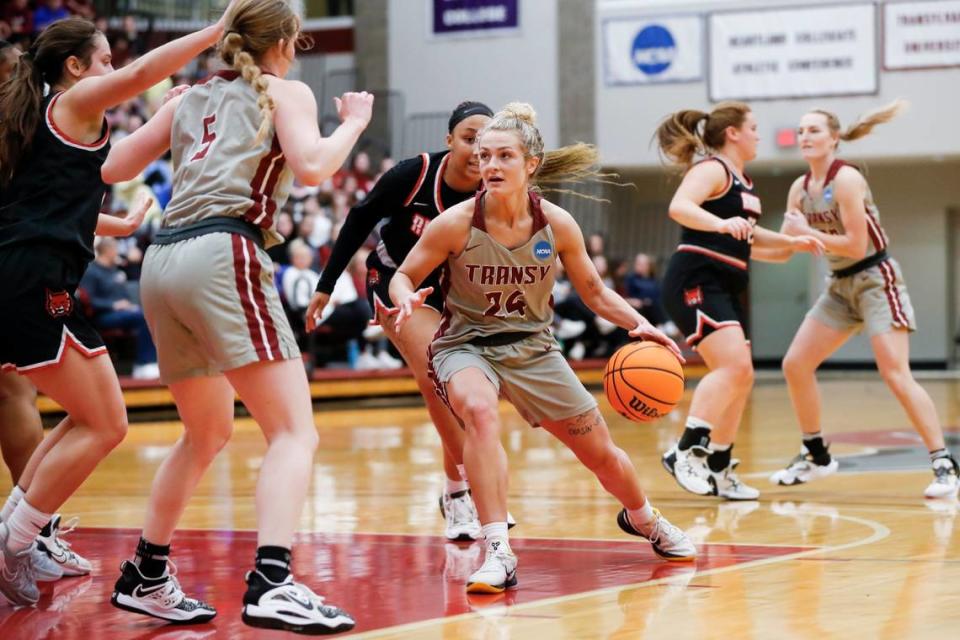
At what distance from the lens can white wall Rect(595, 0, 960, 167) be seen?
2166 cm

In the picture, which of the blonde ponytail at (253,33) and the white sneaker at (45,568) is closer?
the blonde ponytail at (253,33)

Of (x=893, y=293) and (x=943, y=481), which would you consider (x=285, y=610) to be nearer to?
(x=943, y=481)

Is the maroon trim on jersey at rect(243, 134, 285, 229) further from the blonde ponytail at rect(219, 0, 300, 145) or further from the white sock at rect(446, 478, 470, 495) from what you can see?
the white sock at rect(446, 478, 470, 495)

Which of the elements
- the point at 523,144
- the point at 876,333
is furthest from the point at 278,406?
the point at 876,333

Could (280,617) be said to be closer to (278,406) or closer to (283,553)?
(283,553)

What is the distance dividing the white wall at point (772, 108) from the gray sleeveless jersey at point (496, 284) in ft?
55.9

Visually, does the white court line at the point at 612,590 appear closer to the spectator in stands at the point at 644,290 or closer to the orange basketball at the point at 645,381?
the orange basketball at the point at 645,381

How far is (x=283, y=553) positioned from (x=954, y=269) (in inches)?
858

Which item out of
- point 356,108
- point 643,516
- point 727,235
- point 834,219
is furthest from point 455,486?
point 834,219

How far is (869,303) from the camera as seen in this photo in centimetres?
822

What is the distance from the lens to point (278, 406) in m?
4.54

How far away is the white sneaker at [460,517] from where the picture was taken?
657 centimetres

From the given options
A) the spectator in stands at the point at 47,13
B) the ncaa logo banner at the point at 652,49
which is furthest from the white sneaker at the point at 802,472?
the ncaa logo banner at the point at 652,49

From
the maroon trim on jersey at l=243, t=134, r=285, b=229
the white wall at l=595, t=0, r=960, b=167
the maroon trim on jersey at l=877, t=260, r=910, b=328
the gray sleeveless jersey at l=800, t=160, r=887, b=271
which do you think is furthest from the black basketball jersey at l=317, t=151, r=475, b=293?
the white wall at l=595, t=0, r=960, b=167
